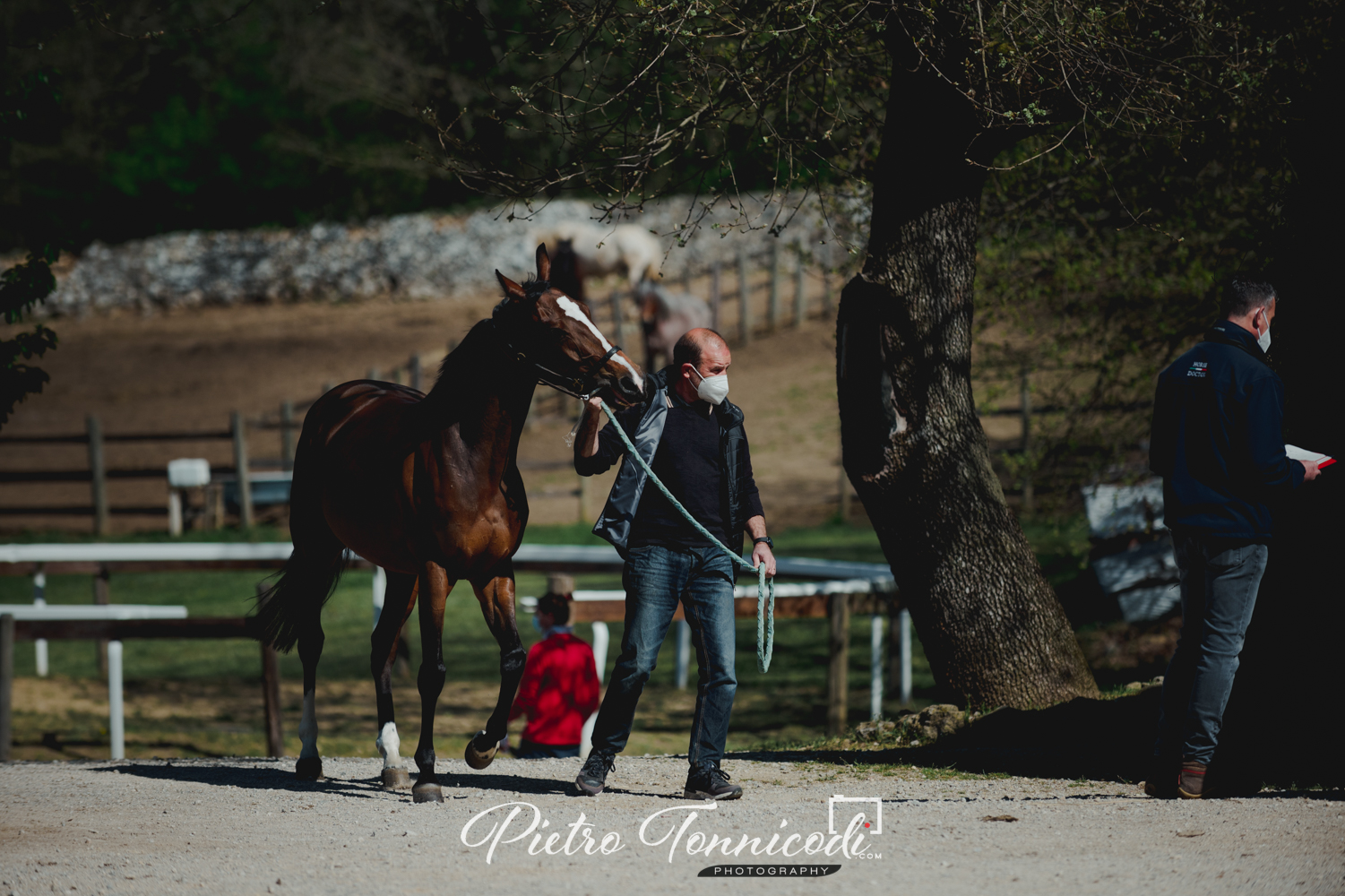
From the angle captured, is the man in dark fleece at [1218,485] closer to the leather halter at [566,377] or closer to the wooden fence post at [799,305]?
the leather halter at [566,377]

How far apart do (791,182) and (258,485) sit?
16355 millimetres

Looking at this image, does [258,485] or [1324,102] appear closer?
[1324,102]

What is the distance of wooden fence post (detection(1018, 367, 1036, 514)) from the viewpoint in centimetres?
1053

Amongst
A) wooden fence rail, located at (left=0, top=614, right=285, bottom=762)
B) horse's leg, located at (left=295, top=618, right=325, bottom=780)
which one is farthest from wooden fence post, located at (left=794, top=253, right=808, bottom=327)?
horse's leg, located at (left=295, top=618, right=325, bottom=780)

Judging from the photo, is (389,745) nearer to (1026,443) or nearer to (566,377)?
(566,377)

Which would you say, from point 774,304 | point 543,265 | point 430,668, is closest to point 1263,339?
point 543,265

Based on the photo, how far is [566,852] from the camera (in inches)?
173

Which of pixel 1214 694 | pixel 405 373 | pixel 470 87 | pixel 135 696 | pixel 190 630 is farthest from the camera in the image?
pixel 470 87

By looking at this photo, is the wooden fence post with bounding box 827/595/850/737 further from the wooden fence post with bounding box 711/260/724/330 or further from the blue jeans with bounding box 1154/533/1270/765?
the wooden fence post with bounding box 711/260/724/330

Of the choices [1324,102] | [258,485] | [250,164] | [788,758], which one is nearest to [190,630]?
[788,758]

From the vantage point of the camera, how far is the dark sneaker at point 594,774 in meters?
5.20

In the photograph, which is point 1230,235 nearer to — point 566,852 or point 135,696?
point 566,852

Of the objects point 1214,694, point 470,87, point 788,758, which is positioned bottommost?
point 788,758

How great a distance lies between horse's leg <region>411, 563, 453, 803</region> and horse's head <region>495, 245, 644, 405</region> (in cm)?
100
